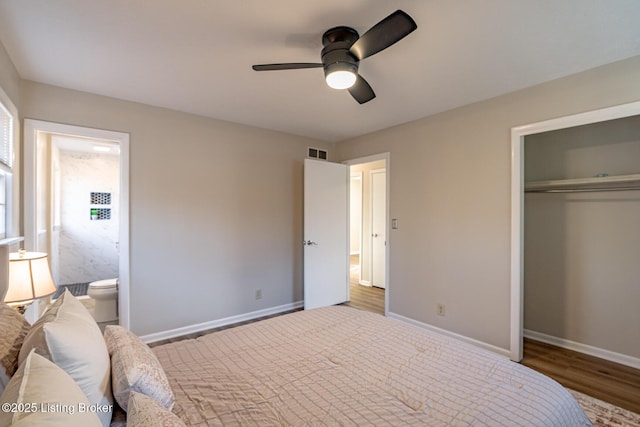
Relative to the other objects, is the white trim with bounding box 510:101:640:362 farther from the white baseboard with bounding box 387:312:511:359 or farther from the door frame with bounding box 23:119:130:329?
the door frame with bounding box 23:119:130:329

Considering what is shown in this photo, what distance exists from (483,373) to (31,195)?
3.61 m

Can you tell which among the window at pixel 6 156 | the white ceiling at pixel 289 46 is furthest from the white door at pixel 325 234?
the window at pixel 6 156

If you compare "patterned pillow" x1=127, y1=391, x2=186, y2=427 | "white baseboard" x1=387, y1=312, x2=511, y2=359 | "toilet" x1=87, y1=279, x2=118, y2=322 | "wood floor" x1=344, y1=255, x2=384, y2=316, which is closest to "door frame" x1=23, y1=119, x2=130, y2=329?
"toilet" x1=87, y1=279, x2=118, y2=322

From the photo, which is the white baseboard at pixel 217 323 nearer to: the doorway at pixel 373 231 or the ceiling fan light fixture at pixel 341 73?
the doorway at pixel 373 231

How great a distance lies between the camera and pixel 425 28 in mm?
1827

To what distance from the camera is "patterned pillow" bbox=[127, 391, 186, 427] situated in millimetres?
837

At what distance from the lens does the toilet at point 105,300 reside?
336cm

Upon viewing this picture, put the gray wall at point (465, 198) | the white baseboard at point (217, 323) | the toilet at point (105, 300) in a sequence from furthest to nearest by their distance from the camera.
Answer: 1. the toilet at point (105, 300)
2. the white baseboard at point (217, 323)
3. the gray wall at point (465, 198)

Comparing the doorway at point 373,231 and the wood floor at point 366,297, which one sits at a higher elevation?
the doorway at point 373,231

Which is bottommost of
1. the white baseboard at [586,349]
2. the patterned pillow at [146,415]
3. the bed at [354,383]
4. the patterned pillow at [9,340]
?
the white baseboard at [586,349]

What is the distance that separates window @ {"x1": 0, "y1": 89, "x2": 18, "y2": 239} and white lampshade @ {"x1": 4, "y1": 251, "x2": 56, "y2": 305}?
19.0 inches

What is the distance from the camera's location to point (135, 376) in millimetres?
1040

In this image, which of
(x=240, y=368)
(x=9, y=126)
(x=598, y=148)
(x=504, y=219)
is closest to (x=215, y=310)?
(x=240, y=368)

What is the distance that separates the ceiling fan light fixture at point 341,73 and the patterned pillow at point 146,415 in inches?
73.3
